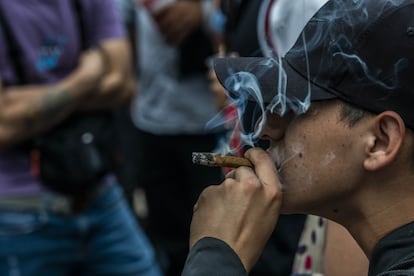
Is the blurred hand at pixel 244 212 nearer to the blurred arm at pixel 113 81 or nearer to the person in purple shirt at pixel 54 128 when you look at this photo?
the person in purple shirt at pixel 54 128

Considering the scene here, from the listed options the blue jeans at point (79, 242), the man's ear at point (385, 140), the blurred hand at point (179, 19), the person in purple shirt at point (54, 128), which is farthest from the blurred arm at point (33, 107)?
the man's ear at point (385, 140)

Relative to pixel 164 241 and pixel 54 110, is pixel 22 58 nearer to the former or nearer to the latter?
pixel 54 110

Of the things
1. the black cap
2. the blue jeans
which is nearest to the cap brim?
the black cap

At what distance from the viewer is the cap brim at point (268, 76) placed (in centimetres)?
164

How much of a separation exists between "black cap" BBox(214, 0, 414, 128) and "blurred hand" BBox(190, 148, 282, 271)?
6.1 inches

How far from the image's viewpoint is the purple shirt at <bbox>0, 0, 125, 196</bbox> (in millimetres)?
2865

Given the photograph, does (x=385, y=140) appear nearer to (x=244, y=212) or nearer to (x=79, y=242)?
(x=244, y=212)

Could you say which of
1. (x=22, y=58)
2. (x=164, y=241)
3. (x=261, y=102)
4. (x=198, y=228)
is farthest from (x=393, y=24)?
(x=164, y=241)

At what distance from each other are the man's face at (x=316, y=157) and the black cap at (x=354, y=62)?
4cm

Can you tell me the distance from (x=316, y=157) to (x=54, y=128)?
1.50 m

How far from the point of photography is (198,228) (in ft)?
5.43

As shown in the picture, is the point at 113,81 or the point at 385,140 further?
the point at 113,81

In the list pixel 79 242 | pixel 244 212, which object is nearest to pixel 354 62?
pixel 244 212

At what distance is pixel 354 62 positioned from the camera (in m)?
1.59
